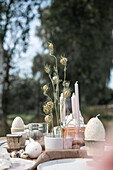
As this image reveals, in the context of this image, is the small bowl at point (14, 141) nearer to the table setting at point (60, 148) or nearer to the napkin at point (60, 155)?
the table setting at point (60, 148)

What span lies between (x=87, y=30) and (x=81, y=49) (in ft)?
2.39

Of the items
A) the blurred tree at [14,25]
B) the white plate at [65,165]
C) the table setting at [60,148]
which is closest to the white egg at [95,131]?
the table setting at [60,148]

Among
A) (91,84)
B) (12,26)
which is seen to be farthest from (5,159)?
(91,84)

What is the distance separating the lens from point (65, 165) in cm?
93

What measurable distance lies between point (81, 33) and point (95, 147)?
768cm

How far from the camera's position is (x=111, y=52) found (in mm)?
10211

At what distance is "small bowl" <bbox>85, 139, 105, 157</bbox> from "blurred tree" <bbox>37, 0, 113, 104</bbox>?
6635 mm

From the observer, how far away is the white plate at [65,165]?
2.90 feet

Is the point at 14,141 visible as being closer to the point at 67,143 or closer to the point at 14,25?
the point at 67,143

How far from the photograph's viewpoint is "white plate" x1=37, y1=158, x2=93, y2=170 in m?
0.88

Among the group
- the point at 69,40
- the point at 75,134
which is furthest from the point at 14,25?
the point at 75,134

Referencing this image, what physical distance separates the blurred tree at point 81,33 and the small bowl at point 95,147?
6635 mm

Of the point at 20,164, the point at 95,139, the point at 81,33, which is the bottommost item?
the point at 20,164

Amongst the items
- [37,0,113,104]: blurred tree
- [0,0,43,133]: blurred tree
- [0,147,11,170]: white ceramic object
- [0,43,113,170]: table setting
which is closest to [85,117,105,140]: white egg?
[0,43,113,170]: table setting
